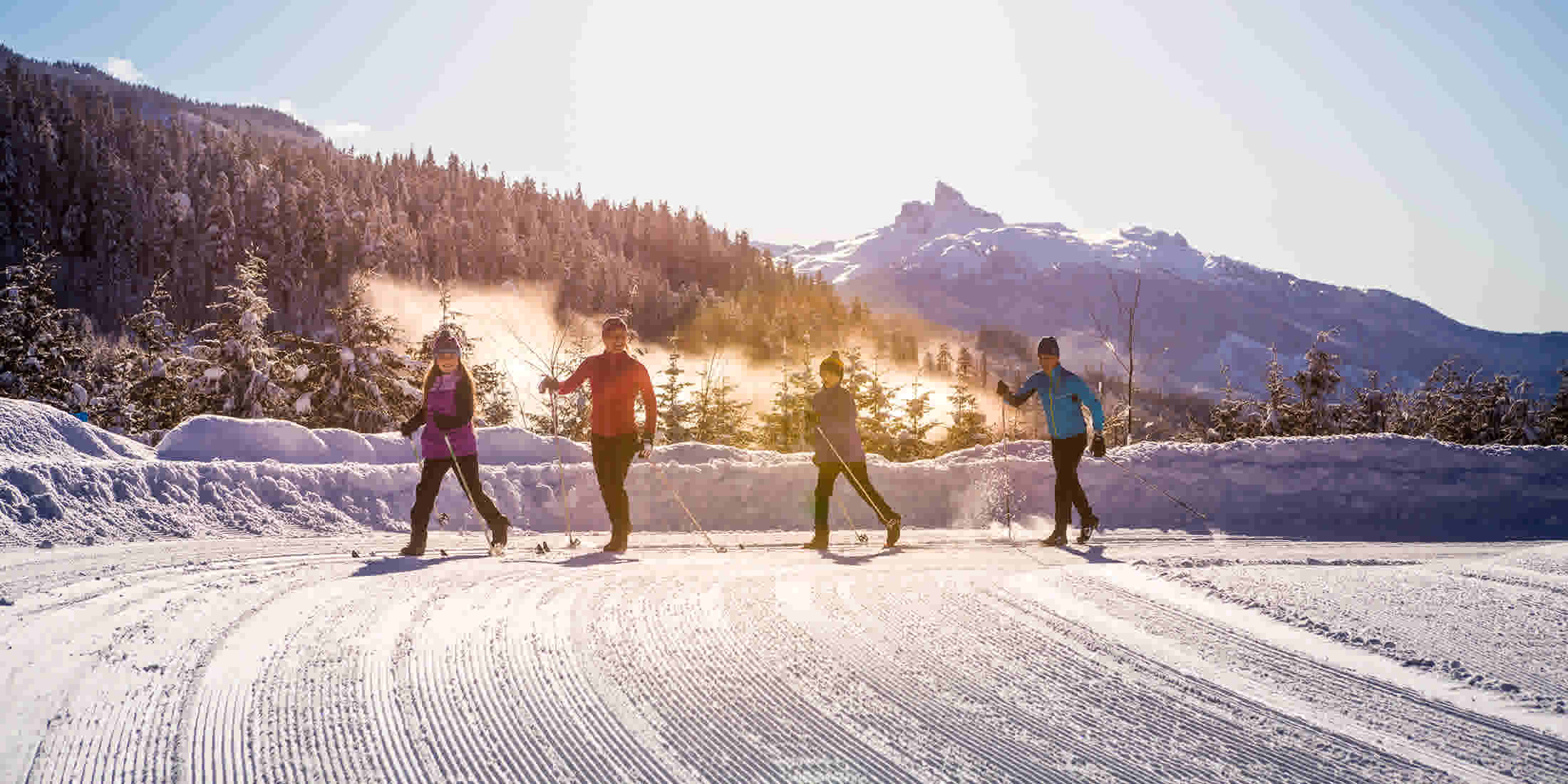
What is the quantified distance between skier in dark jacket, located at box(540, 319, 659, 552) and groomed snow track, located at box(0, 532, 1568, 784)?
12.3ft

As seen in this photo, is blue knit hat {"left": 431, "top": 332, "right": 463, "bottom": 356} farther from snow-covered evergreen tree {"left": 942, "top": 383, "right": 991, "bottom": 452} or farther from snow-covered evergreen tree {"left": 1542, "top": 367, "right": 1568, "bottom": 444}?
snow-covered evergreen tree {"left": 1542, "top": 367, "right": 1568, "bottom": 444}

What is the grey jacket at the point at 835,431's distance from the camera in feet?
33.9

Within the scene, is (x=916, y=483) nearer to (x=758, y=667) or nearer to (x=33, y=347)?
(x=758, y=667)

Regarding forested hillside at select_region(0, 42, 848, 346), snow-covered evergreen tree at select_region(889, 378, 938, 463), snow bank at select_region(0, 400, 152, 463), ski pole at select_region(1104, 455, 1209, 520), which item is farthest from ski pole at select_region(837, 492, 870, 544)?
forested hillside at select_region(0, 42, 848, 346)

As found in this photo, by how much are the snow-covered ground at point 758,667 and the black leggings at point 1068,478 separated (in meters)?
2.92

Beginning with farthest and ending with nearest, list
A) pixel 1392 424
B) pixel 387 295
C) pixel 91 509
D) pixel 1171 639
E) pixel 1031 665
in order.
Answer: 1. pixel 387 295
2. pixel 1392 424
3. pixel 91 509
4. pixel 1171 639
5. pixel 1031 665

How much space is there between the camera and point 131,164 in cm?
11169

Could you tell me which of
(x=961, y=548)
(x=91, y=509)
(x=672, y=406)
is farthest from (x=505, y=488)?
(x=672, y=406)

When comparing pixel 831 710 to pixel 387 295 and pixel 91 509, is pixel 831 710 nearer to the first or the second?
pixel 91 509

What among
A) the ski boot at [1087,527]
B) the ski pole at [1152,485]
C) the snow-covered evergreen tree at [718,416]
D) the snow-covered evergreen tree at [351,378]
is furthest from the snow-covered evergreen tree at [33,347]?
the ski boot at [1087,527]

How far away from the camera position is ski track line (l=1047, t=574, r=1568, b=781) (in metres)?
2.60

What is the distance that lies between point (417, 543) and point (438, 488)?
1.85 ft

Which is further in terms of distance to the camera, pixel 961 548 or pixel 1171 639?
pixel 961 548

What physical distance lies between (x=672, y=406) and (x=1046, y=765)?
A: 3446cm
